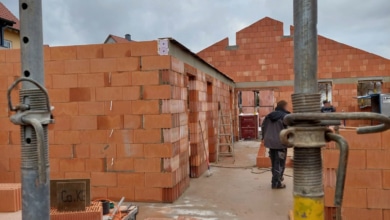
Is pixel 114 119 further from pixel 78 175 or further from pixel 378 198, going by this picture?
pixel 378 198

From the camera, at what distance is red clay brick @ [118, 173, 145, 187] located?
18.9ft

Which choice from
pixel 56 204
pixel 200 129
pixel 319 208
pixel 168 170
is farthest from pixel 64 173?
pixel 319 208

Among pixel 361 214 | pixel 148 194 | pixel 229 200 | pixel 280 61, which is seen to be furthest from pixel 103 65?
pixel 280 61

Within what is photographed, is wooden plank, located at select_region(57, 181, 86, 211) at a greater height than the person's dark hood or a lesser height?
lesser

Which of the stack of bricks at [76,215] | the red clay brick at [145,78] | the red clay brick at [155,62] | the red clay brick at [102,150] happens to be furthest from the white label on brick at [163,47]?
the stack of bricks at [76,215]

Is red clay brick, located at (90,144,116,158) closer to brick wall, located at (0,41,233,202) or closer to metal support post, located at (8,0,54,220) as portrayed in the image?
brick wall, located at (0,41,233,202)

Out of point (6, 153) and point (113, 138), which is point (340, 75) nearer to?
point (113, 138)

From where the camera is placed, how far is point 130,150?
5793 mm

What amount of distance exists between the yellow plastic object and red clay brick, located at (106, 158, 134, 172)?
460 cm

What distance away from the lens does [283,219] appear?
192 inches

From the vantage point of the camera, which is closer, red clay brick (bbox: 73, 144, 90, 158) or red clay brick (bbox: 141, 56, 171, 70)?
red clay brick (bbox: 141, 56, 171, 70)

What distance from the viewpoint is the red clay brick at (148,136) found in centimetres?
568

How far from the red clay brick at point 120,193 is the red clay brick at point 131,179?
0.21 feet

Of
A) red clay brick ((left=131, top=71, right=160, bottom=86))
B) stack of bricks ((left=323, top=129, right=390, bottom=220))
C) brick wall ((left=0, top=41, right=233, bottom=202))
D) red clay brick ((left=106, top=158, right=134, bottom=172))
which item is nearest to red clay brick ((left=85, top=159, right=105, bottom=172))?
brick wall ((left=0, top=41, right=233, bottom=202))
